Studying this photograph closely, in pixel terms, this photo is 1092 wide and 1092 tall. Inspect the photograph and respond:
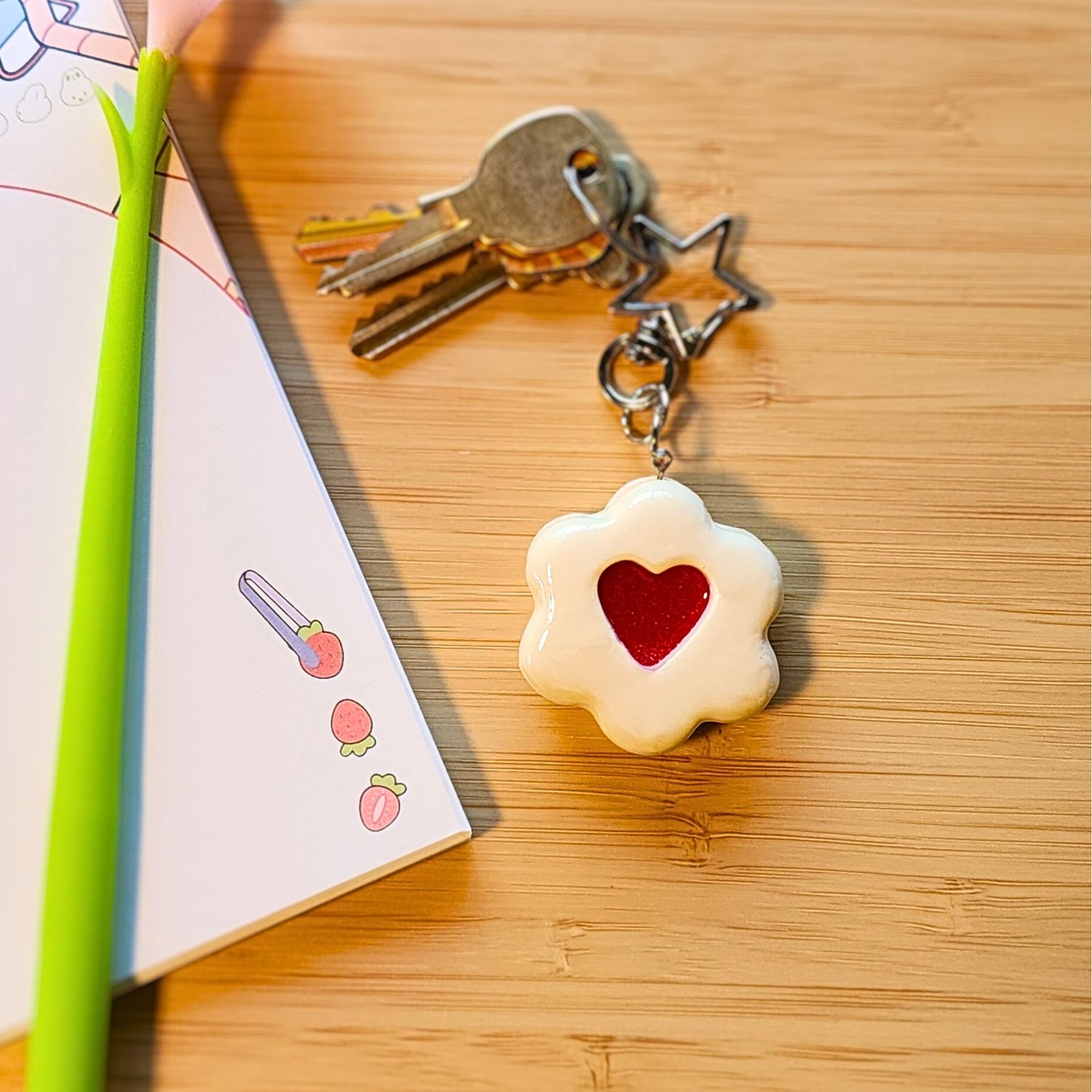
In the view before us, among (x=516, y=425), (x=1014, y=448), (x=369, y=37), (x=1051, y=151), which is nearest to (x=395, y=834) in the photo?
(x=516, y=425)

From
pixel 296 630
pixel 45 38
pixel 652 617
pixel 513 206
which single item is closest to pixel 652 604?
pixel 652 617

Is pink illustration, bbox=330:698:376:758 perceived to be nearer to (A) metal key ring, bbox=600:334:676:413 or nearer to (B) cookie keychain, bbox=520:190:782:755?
(B) cookie keychain, bbox=520:190:782:755

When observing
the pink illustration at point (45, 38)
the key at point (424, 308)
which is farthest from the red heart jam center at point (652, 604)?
the pink illustration at point (45, 38)

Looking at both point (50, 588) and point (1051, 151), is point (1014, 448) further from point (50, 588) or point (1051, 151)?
point (50, 588)

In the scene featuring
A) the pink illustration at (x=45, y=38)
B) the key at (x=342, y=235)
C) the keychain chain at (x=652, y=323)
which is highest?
the pink illustration at (x=45, y=38)

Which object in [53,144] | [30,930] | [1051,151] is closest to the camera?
[30,930]

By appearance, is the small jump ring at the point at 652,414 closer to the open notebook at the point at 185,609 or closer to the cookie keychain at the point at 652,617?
the cookie keychain at the point at 652,617

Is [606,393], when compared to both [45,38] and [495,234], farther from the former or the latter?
[45,38]
